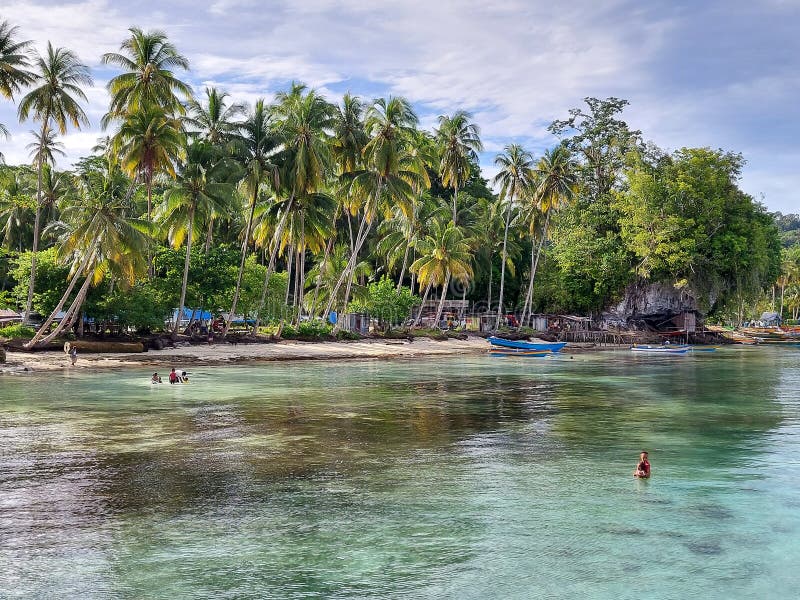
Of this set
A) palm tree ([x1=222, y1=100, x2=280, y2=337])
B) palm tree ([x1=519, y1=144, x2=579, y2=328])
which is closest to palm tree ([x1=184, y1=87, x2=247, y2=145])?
palm tree ([x1=222, y1=100, x2=280, y2=337])

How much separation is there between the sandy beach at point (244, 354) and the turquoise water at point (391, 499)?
39.4 ft

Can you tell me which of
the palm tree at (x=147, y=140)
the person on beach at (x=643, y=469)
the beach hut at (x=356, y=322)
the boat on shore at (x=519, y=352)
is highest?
the palm tree at (x=147, y=140)

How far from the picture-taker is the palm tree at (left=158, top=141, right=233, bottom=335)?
1711 inches

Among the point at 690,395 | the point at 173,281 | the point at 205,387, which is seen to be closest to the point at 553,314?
the point at 173,281

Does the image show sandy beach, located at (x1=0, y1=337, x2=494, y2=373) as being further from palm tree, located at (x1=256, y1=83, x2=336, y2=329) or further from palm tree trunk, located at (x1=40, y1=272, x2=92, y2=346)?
palm tree, located at (x1=256, y1=83, x2=336, y2=329)

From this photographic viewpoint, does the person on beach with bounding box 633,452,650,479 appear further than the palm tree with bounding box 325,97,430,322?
No

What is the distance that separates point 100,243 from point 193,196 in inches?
375

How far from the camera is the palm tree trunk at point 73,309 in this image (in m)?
37.5

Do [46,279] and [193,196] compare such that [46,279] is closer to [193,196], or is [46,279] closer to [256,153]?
[193,196]

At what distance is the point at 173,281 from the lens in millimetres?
46281

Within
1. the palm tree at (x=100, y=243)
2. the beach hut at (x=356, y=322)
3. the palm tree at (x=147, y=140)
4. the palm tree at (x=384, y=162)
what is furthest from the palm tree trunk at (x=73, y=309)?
the beach hut at (x=356, y=322)

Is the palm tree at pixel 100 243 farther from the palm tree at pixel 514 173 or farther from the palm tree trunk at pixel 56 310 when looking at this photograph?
the palm tree at pixel 514 173

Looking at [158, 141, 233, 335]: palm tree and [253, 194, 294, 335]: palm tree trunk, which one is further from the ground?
[158, 141, 233, 335]: palm tree

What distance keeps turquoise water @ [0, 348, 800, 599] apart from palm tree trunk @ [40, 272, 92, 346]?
46.5ft
